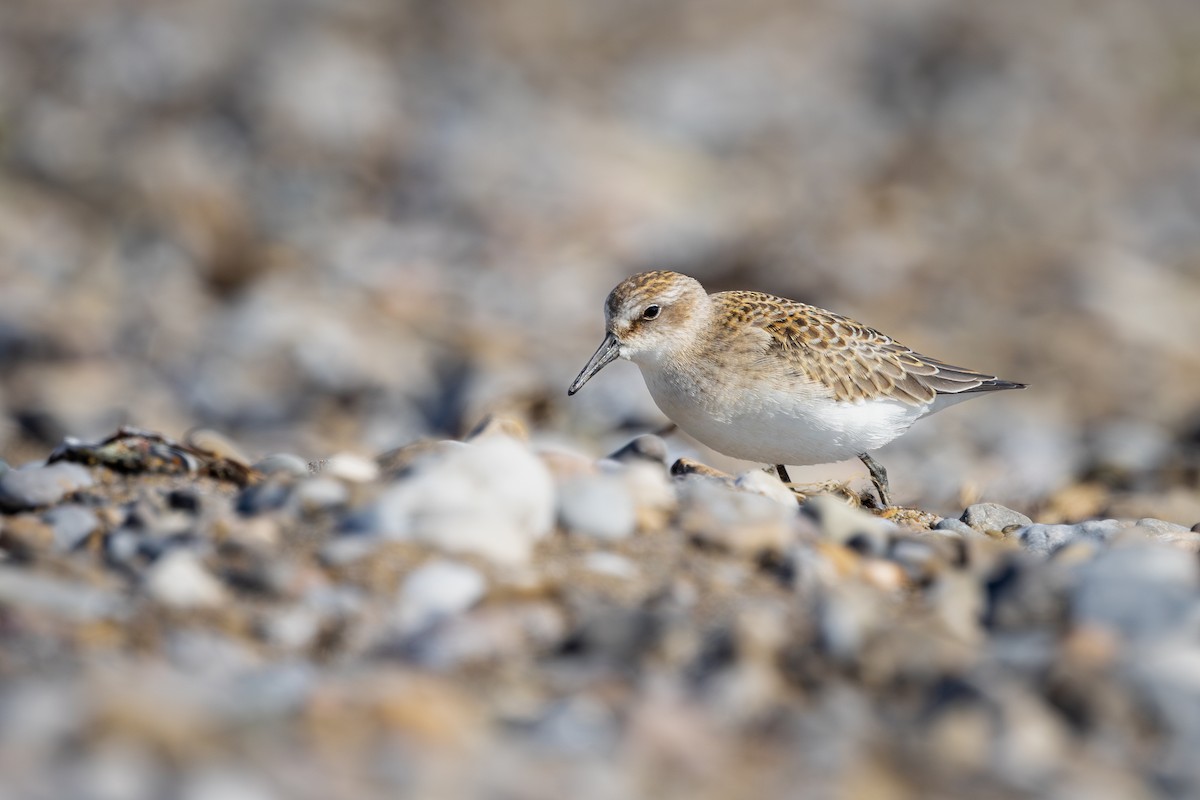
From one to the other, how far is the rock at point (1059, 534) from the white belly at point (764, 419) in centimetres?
103

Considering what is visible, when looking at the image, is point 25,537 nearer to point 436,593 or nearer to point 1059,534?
point 436,593

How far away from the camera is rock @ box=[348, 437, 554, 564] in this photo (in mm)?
3824

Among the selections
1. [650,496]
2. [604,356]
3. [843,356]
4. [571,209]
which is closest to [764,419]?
[843,356]

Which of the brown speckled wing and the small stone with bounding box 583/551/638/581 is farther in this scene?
the brown speckled wing

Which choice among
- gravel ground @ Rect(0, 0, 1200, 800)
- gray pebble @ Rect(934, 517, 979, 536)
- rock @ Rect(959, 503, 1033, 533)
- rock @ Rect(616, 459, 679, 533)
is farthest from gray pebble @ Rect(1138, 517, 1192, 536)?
rock @ Rect(616, 459, 679, 533)

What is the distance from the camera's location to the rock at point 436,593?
355 centimetres

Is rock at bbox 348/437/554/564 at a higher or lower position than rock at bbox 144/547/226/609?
higher

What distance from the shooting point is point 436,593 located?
11.8 ft

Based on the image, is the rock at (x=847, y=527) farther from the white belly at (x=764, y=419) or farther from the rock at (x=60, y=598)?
the rock at (x=60, y=598)

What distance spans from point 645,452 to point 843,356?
136 centimetres

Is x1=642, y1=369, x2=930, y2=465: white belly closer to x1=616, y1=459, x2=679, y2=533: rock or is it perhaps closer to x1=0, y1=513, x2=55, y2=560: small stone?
x1=616, y1=459, x2=679, y2=533: rock

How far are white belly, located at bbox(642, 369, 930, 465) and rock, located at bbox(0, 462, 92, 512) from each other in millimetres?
2496

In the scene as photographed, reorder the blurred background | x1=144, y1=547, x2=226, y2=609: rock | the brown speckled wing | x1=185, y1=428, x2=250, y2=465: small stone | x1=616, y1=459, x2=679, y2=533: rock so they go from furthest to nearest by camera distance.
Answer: the blurred background < the brown speckled wing < x1=185, y1=428, x2=250, y2=465: small stone < x1=616, y1=459, x2=679, y2=533: rock < x1=144, y1=547, x2=226, y2=609: rock

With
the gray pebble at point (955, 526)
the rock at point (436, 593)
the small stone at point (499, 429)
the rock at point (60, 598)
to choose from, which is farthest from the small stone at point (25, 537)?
the gray pebble at point (955, 526)
